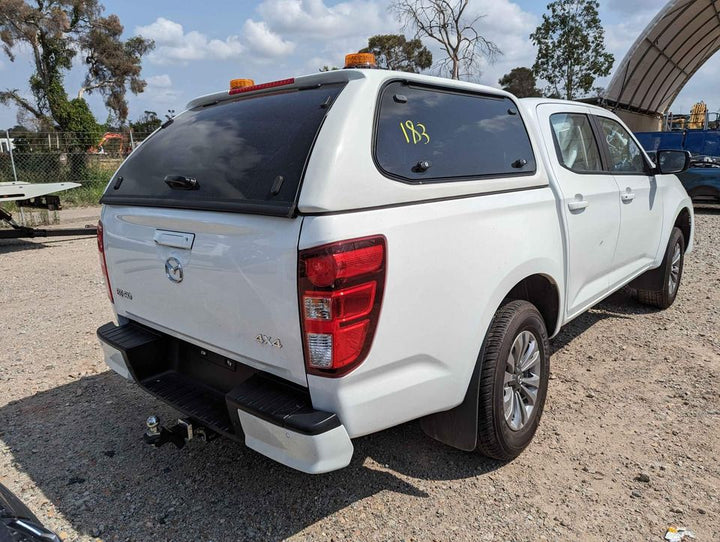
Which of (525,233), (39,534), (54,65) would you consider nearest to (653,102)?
(54,65)

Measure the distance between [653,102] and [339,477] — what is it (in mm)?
38449

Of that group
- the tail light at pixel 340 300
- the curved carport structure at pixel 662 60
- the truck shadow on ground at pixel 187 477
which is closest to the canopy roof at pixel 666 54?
the curved carport structure at pixel 662 60

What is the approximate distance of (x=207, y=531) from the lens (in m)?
2.45

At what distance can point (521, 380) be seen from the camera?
9.49ft

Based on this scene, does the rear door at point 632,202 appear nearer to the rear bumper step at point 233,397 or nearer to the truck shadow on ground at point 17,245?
the rear bumper step at point 233,397

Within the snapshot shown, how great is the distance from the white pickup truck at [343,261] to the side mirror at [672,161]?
1.71 meters

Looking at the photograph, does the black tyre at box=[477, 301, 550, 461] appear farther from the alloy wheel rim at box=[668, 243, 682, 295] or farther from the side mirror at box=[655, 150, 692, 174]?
the alloy wheel rim at box=[668, 243, 682, 295]

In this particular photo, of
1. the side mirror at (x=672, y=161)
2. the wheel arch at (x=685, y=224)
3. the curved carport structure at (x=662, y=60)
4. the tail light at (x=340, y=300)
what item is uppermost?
the curved carport structure at (x=662, y=60)

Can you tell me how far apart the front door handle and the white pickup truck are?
0.05 feet

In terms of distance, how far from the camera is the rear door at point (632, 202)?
4109 mm

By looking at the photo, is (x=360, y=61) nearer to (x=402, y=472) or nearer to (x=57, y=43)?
(x=402, y=472)

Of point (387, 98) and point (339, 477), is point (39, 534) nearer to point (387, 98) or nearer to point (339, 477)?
point (339, 477)

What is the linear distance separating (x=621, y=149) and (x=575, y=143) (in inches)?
35.7

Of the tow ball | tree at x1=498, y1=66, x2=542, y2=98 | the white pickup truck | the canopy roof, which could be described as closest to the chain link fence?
the white pickup truck
